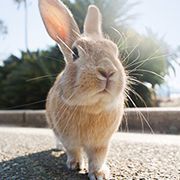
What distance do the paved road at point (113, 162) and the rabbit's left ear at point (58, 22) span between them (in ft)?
3.12

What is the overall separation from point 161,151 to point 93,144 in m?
1.13

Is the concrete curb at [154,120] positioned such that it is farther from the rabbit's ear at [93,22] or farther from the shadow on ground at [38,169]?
the shadow on ground at [38,169]

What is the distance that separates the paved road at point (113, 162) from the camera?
2264 mm

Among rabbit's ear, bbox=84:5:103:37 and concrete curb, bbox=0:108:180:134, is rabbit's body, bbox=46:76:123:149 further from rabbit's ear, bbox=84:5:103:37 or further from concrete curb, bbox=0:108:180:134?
concrete curb, bbox=0:108:180:134

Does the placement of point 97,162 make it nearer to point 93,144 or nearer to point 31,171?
point 93,144

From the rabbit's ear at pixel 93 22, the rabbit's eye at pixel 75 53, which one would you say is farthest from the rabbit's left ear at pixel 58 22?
the rabbit's ear at pixel 93 22

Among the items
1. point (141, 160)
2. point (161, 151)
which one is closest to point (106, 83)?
point (141, 160)

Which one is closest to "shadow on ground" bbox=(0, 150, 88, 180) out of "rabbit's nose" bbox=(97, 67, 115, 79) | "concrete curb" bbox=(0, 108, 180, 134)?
"rabbit's nose" bbox=(97, 67, 115, 79)

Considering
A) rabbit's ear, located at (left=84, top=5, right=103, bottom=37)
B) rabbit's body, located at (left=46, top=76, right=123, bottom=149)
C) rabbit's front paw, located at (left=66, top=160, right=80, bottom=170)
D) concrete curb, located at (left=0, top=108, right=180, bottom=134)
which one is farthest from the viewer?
concrete curb, located at (left=0, top=108, right=180, bottom=134)

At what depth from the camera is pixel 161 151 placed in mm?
3150

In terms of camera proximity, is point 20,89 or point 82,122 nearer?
point 82,122

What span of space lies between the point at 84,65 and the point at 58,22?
693 mm

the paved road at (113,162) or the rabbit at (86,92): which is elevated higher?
the rabbit at (86,92)

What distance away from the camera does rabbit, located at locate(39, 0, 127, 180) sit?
193 cm
